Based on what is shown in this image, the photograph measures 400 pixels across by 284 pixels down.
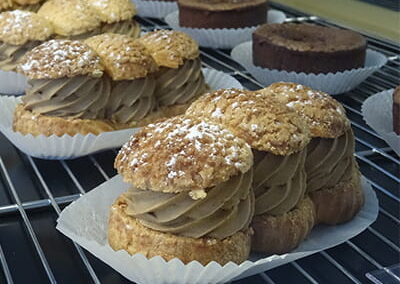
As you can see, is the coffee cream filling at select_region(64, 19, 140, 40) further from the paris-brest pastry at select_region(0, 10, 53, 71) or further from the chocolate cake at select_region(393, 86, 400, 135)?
the chocolate cake at select_region(393, 86, 400, 135)

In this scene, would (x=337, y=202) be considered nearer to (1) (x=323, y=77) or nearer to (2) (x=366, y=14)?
(1) (x=323, y=77)

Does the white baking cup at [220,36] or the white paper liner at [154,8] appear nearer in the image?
the white baking cup at [220,36]

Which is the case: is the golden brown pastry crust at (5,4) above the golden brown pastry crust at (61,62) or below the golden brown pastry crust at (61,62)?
below

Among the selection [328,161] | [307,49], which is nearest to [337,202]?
[328,161]

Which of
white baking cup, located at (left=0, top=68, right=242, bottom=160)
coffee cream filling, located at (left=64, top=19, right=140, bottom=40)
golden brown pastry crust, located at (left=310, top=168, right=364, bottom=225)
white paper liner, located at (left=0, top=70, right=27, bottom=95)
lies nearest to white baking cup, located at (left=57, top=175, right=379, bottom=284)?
golden brown pastry crust, located at (left=310, top=168, right=364, bottom=225)

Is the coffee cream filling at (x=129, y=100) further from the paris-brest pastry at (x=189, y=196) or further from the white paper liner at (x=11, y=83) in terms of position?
the paris-brest pastry at (x=189, y=196)

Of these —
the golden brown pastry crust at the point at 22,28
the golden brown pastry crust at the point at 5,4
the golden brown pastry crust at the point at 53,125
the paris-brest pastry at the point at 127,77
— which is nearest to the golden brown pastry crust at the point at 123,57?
the paris-brest pastry at the point at 127,77
